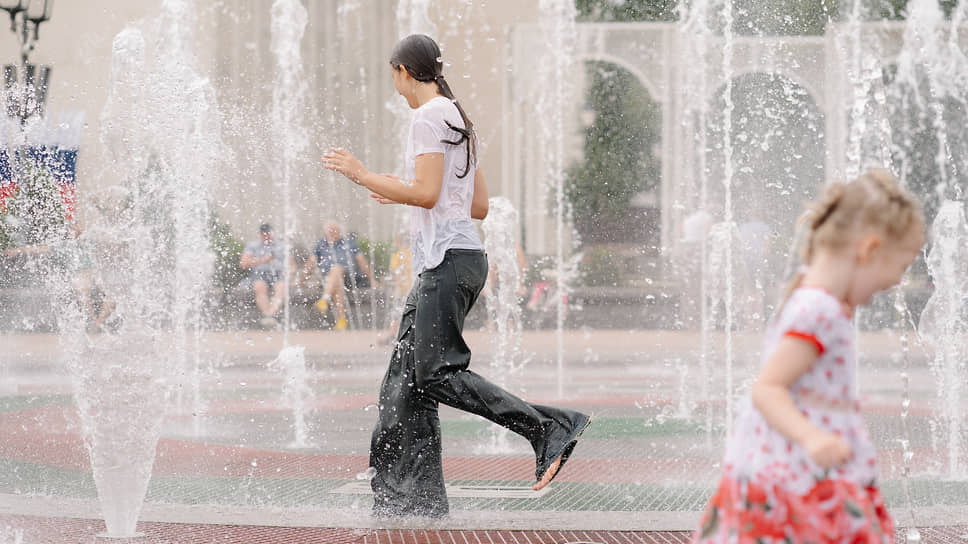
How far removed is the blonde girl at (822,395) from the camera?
2.15m

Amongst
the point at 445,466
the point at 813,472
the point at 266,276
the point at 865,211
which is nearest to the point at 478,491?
the point at 445,466

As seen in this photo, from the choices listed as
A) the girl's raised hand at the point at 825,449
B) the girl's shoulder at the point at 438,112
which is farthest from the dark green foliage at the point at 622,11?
the girl's raised hand at the point at 825,449

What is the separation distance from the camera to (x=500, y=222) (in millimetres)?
12125

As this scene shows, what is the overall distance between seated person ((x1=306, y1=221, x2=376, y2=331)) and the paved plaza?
14.2 feet

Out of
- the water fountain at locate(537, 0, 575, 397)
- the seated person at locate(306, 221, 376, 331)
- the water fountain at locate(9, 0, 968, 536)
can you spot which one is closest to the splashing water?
the water fountain at locate(9, 0, 968, 536)

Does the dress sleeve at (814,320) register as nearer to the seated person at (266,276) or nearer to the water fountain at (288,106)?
the water fountain at (288,106)

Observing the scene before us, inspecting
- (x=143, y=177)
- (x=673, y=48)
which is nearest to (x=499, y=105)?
(x=673, y=48)

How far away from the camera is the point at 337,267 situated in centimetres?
1638

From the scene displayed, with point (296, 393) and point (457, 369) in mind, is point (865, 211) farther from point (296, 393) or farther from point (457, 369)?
point (296, 393)

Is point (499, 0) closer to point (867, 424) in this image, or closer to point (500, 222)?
point (500, 222)

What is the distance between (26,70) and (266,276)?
26.6 feet

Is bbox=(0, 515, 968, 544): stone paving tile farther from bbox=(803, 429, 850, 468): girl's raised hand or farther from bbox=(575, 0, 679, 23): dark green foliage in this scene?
bbox=(575, 0, 679, 23): dark green foliage

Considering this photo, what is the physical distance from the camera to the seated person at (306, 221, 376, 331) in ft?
52.9

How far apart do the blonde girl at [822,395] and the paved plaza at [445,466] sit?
170cm
